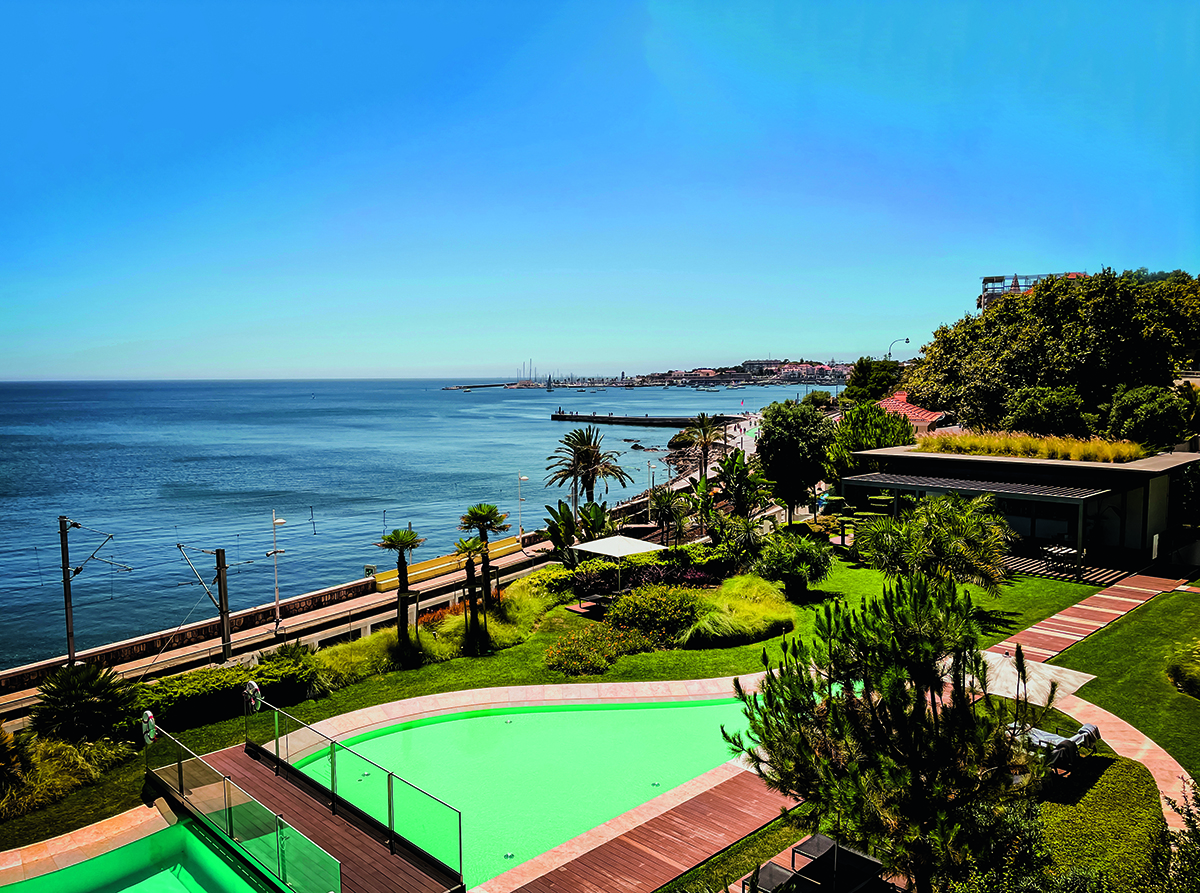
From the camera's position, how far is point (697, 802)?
12.6 meters

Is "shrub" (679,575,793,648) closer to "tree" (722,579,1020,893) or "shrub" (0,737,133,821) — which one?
"tree" (722,579,1020,893)

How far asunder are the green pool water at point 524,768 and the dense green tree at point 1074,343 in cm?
3835

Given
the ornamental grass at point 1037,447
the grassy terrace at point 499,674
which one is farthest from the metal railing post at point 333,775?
the ornamental grass at point 1037,447

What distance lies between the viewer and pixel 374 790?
1119 centimetres

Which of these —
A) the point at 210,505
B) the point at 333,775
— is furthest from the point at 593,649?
the point at 210,505

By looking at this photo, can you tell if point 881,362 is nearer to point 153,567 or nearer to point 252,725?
point 153,567

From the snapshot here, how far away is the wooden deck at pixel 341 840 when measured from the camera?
995 centimetres

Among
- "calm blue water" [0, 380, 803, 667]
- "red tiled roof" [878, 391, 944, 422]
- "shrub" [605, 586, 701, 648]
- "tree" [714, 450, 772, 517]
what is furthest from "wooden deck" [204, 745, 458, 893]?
"red tiled roof" [878, 391, 944, 422]

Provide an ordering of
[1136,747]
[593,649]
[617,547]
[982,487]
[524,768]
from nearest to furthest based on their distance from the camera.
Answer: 1. [1136,747]
2. [524,768]
3. [593,649]
4. [617,547]
5. [982,487]

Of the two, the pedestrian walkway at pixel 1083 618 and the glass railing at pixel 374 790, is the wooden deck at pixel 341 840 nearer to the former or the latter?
the glass railing at pixel 374 790

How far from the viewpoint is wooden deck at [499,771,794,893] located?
34.1ft

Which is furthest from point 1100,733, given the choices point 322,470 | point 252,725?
point 322,470

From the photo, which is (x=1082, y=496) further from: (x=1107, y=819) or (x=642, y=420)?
(x=642, y=420)

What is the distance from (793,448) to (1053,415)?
15831mm
